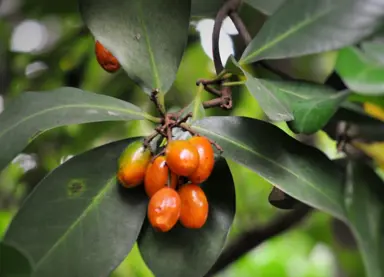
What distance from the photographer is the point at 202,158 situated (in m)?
0.54

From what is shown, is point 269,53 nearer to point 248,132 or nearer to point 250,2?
point 248,132

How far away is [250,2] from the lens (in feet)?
2.77

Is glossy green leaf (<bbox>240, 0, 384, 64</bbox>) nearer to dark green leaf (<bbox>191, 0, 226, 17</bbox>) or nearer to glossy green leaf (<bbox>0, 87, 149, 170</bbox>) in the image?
glossy green leaf (<bbox>0, 87, 149, 170</bbox>)

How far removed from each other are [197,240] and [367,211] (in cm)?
17

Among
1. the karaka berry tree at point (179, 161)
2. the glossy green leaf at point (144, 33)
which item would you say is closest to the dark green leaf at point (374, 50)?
the karaka berry tree at point (179, 161)

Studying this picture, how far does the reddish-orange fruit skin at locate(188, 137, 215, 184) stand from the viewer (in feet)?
1.77

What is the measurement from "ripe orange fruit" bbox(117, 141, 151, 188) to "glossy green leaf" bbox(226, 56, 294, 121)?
0.12 meters

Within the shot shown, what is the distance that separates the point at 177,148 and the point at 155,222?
0.07 meters

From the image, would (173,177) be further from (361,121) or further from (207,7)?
(207,7)

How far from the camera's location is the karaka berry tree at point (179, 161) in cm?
53

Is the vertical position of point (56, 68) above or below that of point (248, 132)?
below

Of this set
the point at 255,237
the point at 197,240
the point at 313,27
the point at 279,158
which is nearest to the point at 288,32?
the point at 313,27

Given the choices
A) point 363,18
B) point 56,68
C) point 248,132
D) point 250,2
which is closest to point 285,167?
point 248,132

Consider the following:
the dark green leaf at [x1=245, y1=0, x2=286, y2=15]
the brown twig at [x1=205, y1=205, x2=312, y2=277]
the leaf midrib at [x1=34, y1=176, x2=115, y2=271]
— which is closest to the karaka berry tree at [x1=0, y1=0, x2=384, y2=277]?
the leaf midrib at [x1=34, y1=176, x2=115, y2=271]
